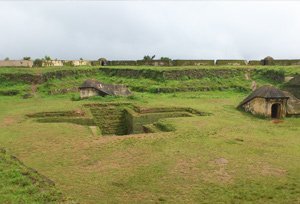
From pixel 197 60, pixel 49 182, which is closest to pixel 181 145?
pixel 49 182

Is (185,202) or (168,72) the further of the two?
(168,72)

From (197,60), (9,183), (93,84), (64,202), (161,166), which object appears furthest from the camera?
(197,60)

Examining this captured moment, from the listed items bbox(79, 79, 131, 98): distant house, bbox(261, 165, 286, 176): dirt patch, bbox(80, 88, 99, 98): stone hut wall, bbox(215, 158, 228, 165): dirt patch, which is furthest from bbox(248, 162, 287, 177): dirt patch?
bbox(80, 88, 99, 98): stone hut wall

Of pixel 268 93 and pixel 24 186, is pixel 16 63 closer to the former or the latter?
pixel 268 93

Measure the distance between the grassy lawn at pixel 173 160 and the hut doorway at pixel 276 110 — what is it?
1.70 m

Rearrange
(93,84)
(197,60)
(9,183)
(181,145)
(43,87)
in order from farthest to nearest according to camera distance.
Answer: (197,60) < (43,87) < (93,84) < (181,145) < (9,183)

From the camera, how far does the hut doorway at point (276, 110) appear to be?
1900cm

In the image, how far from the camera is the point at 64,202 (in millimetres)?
7477

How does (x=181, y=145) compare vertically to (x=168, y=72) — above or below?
below

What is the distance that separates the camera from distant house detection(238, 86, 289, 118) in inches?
739

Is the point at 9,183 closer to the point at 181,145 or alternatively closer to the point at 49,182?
the point at 49,182

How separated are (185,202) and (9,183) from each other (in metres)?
4.30

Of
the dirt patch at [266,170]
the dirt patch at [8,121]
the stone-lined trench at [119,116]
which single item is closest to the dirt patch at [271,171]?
the dirt patch at [266,170]

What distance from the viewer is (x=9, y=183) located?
851 centimetres
